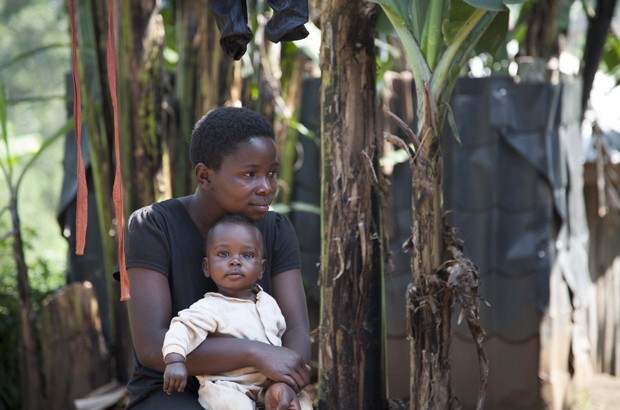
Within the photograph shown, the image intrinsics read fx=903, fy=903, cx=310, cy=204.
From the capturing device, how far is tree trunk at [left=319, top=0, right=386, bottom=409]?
320cm

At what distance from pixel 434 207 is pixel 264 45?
219 centimetres

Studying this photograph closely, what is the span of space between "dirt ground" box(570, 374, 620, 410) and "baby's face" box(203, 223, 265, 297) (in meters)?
3.28

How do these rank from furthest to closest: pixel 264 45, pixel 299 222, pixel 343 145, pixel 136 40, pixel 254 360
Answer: pixel 299 222 → pixel 264 45 → pixel 136 40 → pixel 343 145 → pixel 254 360

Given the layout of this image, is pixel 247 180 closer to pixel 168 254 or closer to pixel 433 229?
pixel 168 254

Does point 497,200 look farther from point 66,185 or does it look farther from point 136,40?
point 66,185

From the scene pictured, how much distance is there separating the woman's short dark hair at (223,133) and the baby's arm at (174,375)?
59cm

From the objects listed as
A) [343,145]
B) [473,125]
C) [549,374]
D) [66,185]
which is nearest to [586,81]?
[473,125]

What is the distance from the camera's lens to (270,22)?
2834 mm

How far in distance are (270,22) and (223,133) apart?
17.5 inches

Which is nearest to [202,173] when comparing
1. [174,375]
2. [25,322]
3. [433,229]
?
[174,375]

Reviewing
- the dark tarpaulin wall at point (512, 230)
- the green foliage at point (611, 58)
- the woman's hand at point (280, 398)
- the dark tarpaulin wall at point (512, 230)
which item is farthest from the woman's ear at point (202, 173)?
the green foliage at point (611, 58)

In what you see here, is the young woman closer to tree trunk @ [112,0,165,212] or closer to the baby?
the baby

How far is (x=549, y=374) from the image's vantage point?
16.0ft

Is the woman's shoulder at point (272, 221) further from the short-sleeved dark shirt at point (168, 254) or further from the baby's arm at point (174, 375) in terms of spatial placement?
the baby's arm at point (174, 375)
